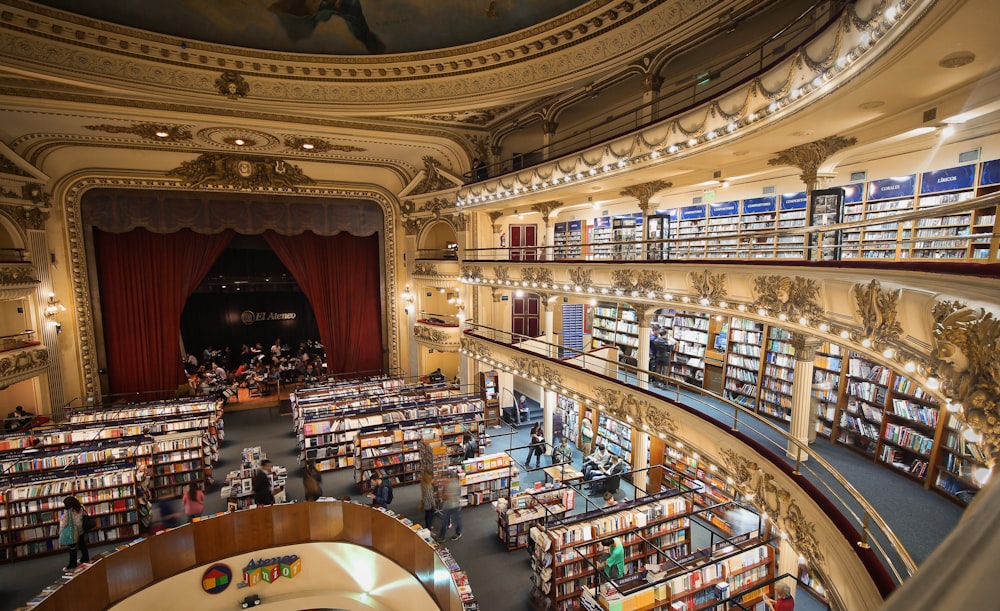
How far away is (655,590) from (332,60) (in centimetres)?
1298

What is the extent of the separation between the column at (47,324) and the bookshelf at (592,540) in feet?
45.2

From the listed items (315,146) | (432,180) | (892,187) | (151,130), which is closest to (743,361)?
(892,187)

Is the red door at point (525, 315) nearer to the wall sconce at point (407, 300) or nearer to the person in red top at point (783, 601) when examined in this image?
the wall sconce at point (407, 300)

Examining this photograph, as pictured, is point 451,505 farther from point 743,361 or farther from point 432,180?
point 432,180

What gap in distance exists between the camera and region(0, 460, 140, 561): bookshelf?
792 centimetres

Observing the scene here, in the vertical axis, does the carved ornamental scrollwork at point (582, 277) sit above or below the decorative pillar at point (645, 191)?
below

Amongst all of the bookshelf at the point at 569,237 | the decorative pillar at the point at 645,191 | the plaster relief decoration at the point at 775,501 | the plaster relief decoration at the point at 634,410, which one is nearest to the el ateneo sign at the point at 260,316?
the bookshelf at the point at 569,237

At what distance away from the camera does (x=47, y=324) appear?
42.3 ft

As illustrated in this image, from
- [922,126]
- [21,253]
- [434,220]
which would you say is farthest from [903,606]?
[21,253]

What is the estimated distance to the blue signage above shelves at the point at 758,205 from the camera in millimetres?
9688

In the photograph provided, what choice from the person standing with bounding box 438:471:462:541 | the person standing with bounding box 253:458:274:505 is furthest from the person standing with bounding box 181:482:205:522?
the person standing with bounding box 438:471:462:541

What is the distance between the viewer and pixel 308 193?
15906mm

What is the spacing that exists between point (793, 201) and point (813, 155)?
2682mm

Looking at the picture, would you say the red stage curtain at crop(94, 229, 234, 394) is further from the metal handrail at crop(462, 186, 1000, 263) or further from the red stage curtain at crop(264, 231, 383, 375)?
the metal handrail at crop(462, 186, 1000, 263)
